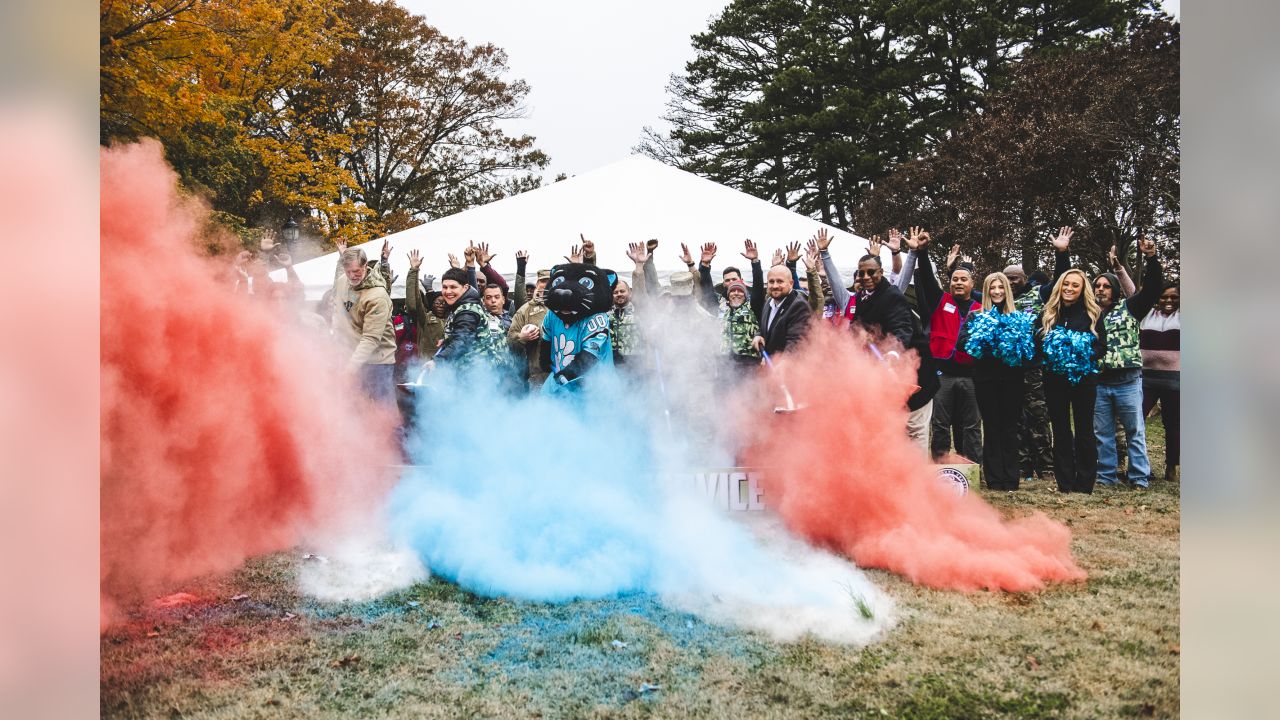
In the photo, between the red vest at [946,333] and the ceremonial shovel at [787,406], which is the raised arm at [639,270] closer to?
the ceremonial shovel at [787,406]

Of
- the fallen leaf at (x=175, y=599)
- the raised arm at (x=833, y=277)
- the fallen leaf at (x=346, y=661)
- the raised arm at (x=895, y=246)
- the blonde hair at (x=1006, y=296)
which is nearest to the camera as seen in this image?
the fallen leaf at (x=346, y=661)

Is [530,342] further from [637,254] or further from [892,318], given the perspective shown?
[892,318]

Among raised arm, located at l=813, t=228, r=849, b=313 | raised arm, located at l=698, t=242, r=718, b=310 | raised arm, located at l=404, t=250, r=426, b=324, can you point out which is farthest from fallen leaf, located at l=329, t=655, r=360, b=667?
raised arm, located at l=813, t=228, r=849, b=313


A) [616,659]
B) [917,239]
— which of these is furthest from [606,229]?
[616,659]

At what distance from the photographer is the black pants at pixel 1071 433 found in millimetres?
8242

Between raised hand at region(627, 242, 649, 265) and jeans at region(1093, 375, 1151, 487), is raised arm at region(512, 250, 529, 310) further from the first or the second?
jeans at region(1093, 375, 1151, 487)

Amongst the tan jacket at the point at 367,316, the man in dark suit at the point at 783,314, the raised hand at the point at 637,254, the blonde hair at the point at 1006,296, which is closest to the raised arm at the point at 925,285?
the blonde hair at the point at 1006,296

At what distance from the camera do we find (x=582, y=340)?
255 inches

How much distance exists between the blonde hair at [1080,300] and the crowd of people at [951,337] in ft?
0.05

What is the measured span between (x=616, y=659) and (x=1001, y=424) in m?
5.53
